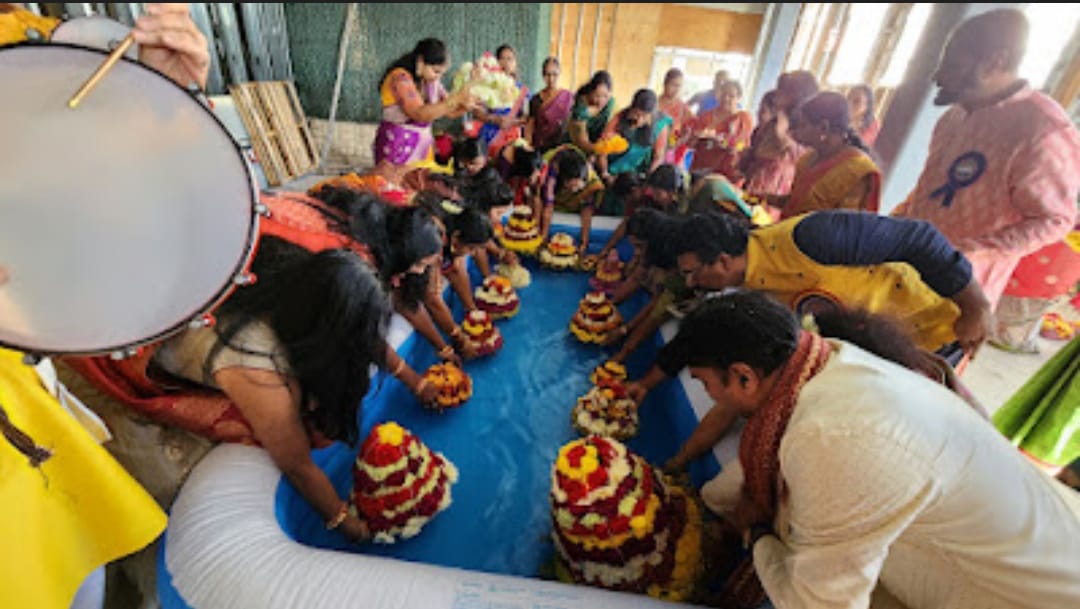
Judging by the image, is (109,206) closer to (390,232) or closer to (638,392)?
(390,232)

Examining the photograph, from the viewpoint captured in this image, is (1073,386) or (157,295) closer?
(157,295)

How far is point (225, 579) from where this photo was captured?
4.39 ft

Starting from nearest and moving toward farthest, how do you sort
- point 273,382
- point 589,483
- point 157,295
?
point 157,295, point 273,382, point 589,483

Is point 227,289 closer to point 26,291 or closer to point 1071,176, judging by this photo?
point 26,291

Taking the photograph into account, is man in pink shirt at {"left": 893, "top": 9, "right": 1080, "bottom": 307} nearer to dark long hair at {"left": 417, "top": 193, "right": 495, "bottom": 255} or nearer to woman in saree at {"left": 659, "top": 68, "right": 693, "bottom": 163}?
dark long hair at {"left": 417, "top": 193, "right": 495, "bottom": 255}

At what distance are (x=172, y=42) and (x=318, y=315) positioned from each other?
0.87 metres

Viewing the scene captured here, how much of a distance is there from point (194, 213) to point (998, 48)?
327 cm

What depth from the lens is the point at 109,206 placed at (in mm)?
1021

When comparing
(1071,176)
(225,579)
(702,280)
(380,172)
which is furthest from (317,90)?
(1071,176)

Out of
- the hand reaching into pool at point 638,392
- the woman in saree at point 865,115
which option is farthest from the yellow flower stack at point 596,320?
the woman in saree at point 865,115

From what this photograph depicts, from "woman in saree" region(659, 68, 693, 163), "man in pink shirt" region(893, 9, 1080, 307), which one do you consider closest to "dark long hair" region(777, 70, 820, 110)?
"man in pink shirt" region(893, 9, 1080, 307)

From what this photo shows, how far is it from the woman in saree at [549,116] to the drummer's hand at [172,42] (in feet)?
16.2

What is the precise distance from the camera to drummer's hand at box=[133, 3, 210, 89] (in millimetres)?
1324

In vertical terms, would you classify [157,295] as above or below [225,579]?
above
